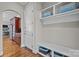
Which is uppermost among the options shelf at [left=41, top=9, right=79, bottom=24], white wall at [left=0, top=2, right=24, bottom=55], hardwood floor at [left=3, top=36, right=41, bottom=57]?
white wall at [left=0, top=2, right=24, bottom=55]

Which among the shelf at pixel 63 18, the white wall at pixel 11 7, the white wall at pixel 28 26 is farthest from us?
the white wall at pixel 28 26

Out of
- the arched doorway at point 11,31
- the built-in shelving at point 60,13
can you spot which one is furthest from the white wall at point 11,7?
the built-in shelving at point 60,13

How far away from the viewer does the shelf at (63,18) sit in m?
1.45

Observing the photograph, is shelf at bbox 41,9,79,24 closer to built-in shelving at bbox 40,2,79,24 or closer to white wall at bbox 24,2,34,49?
built-in shelving at bbox 40,2,79,24

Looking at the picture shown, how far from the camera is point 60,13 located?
158cm

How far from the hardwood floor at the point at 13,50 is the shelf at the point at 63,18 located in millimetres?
523

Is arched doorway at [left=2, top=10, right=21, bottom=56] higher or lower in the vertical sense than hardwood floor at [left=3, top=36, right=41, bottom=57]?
higher

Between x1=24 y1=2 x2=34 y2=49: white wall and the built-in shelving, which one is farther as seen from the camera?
x1=24 y1=2 x2=34 y2=49: white wall

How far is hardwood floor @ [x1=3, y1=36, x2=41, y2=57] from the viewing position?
64.7 inches

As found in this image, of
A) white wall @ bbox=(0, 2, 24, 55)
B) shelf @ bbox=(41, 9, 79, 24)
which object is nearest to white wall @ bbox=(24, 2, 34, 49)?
white wall @ bbox=(0, 2, 24, 55)

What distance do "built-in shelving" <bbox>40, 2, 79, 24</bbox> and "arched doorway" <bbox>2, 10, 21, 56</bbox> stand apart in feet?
1.32

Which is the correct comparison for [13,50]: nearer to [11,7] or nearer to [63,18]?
[11,7]

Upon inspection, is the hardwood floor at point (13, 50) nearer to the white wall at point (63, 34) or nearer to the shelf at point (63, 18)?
the white wall at point (63, 34)

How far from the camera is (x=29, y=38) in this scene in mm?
1774
